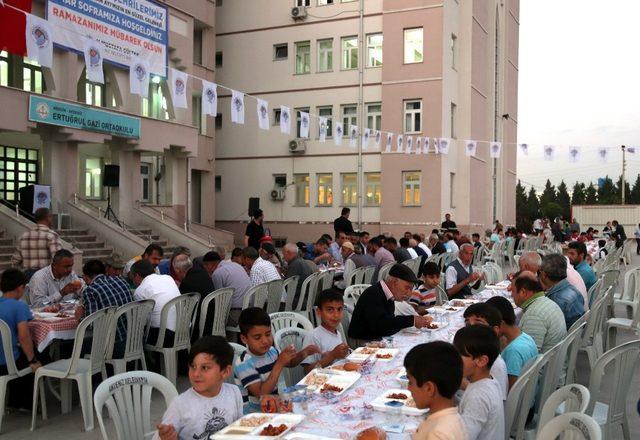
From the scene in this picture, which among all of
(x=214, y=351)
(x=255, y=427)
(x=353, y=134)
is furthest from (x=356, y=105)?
(x=255, y=427)

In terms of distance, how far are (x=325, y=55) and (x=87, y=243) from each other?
545 inches

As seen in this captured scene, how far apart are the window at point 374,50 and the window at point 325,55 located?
180 centimetres

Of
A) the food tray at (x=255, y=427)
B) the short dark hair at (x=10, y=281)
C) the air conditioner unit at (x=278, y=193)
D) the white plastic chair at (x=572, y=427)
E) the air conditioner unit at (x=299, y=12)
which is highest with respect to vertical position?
the air conditioner unit at (x=299, y=12)

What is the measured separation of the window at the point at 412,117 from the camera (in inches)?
949

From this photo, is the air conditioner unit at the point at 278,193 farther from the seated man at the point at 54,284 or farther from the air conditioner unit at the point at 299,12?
the seated man at the point at 54,284

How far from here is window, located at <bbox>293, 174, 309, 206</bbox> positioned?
26.2 metres

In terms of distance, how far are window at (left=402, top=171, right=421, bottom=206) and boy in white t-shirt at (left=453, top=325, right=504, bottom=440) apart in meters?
21.1

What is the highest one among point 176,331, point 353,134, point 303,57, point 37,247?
point 303,57

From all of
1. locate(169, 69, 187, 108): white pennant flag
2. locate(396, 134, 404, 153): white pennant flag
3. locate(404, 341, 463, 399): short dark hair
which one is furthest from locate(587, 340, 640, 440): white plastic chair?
locate(396, 134, 404, 153): white pennant flag

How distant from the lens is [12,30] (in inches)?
391

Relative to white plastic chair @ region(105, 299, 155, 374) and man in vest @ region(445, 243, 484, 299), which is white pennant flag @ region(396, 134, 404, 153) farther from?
white plastic chair @ region(105, 299, 155, 374)

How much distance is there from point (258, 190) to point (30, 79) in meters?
10.9

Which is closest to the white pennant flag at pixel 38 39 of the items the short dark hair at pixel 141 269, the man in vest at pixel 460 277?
the short dark hair at pixel 141 269

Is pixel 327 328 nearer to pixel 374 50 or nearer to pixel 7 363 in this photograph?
pixel 7 363
